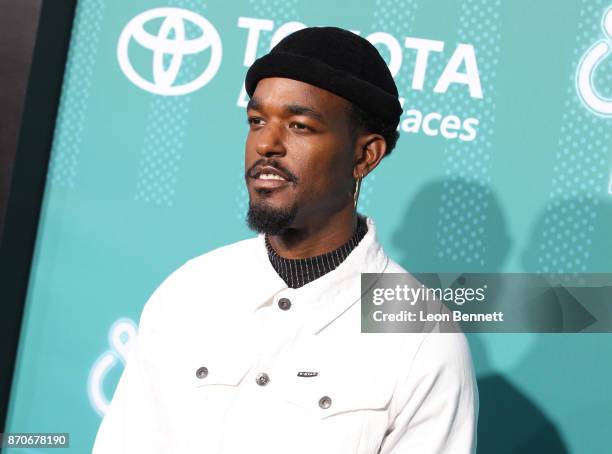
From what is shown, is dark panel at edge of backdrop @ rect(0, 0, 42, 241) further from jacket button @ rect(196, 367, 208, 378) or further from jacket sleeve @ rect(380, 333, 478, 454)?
jacket sleeve @ rect(380, 333, 478, 454)

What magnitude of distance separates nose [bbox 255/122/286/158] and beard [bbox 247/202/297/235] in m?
0.10

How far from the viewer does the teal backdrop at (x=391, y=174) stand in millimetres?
2520

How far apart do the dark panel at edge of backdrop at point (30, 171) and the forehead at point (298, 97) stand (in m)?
1.45

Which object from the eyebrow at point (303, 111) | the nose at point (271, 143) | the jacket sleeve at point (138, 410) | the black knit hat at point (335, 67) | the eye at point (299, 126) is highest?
the black knit hat at point (335, 67)

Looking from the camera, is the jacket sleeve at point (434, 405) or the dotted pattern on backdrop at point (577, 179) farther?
the dotted pattern on backdrop at point (577, 179)

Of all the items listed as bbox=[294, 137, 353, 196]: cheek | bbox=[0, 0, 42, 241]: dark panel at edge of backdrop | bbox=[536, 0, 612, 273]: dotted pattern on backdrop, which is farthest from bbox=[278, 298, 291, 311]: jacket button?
bbox=[0, 0, 42, 241]: dark panel at edge of backdrop

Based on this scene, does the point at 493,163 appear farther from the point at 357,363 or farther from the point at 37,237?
the point at 37,237

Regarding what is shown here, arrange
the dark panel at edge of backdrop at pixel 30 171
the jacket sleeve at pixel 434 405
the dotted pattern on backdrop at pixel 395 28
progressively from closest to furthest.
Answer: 1. the jacket sleeve at pixel 434 405
2. the dotted pattern on backdrop at pixel 395 28
3. the dark panel at edge of backdrop at pixel 30 171

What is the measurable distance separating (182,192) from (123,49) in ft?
1.70

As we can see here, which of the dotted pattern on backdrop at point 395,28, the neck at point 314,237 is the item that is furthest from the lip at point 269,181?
the dotted pattern on backdrop at point 395,28

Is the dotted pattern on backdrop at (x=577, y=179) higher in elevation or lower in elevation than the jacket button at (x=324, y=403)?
higher

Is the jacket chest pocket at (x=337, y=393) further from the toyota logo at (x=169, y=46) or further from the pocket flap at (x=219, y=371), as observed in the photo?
the toyota logo at (x=169, y=46)

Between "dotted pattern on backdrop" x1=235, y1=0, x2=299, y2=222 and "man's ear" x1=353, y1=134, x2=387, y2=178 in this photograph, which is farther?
"dotted pattern on backdrop" x1=235, y1=0, x2=299, y2=222

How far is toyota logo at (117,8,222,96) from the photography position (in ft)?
9.21
